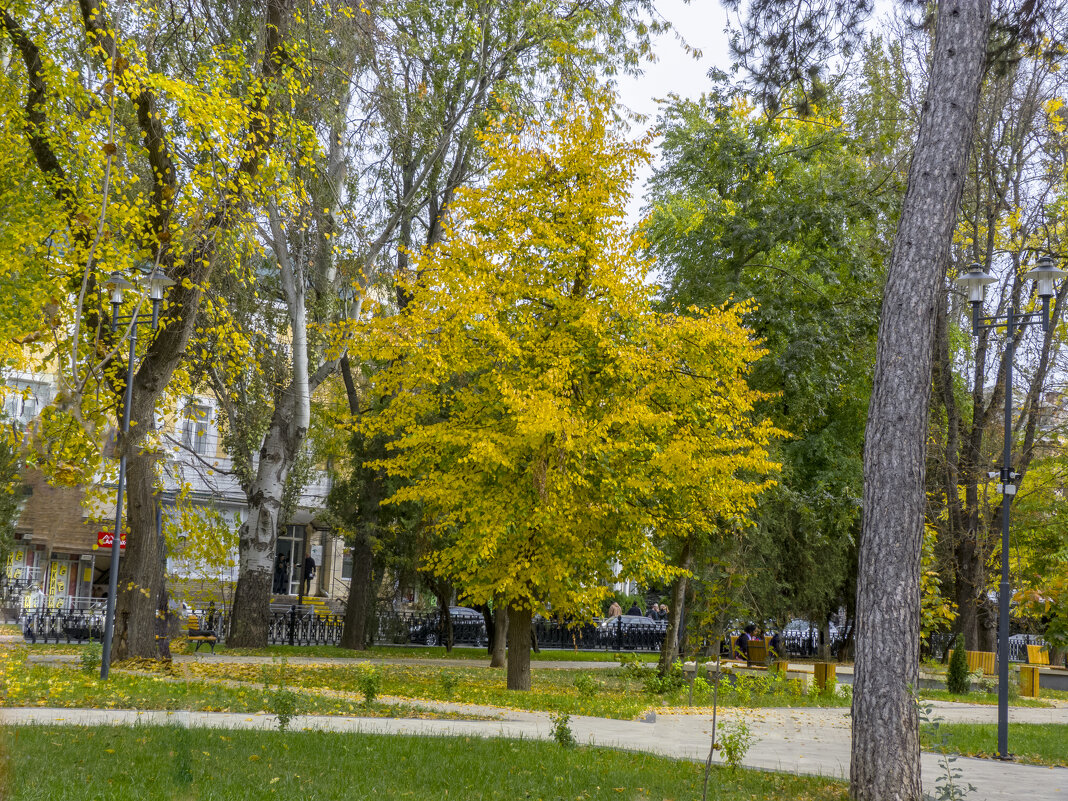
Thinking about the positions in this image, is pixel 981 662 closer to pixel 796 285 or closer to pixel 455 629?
pixel 796 285

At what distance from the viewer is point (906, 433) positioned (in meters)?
7.38

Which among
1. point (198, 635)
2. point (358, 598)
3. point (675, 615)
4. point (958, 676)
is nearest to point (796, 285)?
point (675, 615)

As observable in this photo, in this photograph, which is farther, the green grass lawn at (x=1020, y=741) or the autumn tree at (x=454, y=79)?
the autumn tree at (x=454, y=79)

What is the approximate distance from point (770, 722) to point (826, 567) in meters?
13.3

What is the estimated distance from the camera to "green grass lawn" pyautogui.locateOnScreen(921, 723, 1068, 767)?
10500 millimetres

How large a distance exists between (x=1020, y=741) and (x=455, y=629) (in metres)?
22.6

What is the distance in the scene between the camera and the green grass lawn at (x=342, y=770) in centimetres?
592

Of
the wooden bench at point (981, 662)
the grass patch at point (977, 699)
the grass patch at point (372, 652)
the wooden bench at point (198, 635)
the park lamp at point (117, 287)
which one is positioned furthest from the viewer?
the wooden bench at point (981, 662)

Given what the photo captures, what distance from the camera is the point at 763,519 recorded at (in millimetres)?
21906

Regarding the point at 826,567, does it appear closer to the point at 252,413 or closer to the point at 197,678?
the point at 252,413

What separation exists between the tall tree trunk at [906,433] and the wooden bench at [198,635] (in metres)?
15.7

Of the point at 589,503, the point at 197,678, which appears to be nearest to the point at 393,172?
the point at 589,503

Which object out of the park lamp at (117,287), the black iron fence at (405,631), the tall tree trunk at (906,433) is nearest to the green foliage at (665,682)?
the black iron fence at (405,631)

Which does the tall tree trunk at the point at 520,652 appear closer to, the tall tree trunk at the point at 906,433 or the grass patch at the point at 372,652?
the grass patch at the point at 372,652
